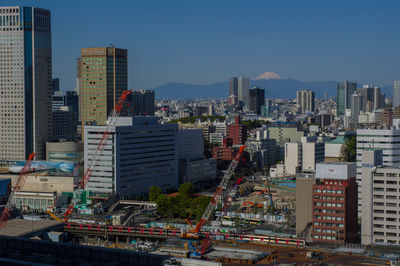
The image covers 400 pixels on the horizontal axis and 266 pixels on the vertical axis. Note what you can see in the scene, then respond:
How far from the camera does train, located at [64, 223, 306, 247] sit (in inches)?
1261

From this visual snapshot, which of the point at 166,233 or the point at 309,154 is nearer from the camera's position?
the point at 166,233

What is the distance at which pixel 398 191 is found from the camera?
30328 mm

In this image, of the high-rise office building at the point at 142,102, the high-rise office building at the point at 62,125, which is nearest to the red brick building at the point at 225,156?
the high-rise office building at the point at 62,125

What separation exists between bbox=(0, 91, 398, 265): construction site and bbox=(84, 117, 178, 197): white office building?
0.61 metres

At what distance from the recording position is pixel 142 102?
4104 inches

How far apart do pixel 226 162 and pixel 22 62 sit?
65.0ft

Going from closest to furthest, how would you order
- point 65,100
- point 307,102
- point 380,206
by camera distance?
1. point 380,206
2. point 65,100
3. point 307,102

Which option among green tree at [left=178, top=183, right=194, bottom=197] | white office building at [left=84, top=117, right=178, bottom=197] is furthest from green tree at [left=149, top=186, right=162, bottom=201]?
green tree at [left=178, top=183, right=194, bottom=197]

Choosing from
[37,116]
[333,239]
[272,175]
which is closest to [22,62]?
[37,116]

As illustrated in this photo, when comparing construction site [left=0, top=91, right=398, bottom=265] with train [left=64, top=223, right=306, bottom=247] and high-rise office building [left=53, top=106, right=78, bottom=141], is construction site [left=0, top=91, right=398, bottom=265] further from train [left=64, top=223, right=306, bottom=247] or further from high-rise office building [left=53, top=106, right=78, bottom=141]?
high-rise office building [left=53, top=106, right=78, bottom=141]

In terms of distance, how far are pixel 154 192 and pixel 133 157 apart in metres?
2.71

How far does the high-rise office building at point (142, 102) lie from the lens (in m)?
102

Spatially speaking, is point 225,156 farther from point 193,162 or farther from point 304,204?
point 304,204

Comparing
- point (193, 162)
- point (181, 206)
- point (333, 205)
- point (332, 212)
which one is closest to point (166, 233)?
point (181, 206)
